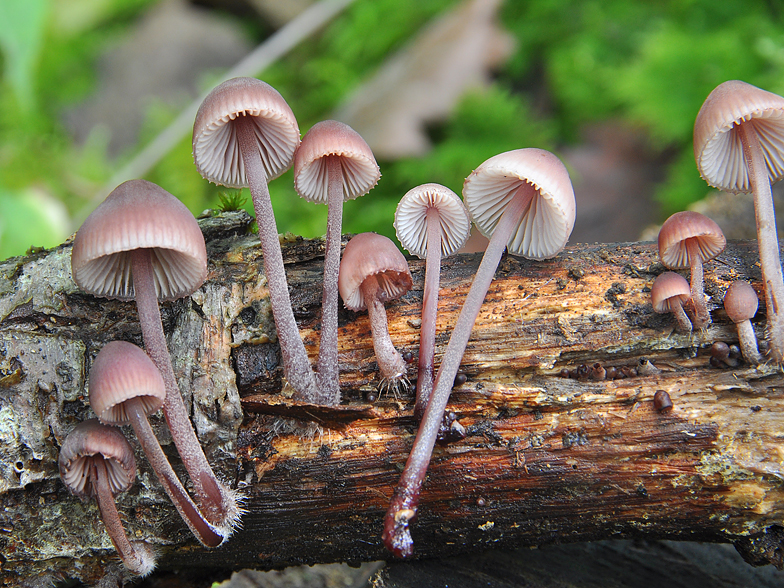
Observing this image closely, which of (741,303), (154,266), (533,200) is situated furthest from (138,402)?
(741,303)

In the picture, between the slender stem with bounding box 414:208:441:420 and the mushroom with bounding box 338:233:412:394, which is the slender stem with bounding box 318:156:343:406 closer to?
the mushroom with bounding box 338:233:412:394

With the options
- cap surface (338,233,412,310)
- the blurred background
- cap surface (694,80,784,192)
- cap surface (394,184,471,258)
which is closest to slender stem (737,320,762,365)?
cap surface (694,80,784,192)

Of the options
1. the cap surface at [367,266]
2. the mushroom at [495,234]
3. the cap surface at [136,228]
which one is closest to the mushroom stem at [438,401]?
the mushroom at [495,234]

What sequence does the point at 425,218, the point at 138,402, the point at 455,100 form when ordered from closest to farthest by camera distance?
the point at 138,402
the point at 425,218
the point at 455,100

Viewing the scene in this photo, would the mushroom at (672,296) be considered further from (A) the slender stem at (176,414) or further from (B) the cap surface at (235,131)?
(A) the slender stem at (176,414)

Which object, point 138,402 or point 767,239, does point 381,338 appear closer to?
point 138,402

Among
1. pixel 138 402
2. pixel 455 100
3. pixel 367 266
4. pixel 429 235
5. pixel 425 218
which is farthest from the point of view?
pixel 455 100
